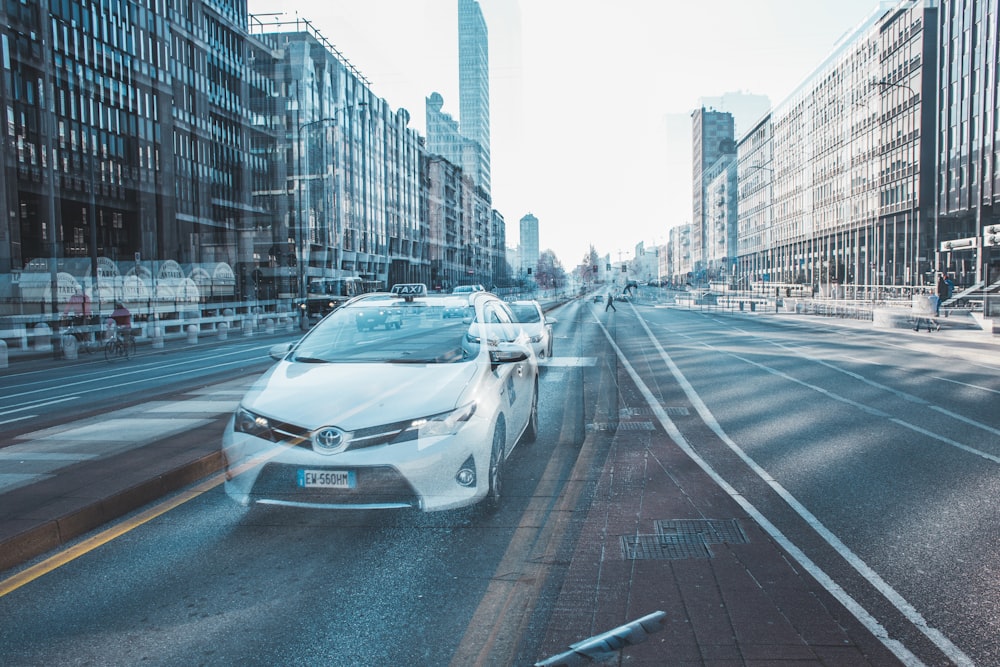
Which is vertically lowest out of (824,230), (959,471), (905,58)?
(959,471)

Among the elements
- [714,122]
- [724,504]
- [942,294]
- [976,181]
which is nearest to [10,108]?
[724,504]

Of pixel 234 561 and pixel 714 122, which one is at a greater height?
pixel 714 122

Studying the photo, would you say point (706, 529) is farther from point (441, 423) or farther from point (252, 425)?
point (252, 425)

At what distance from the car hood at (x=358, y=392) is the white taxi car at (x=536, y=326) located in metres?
9.14

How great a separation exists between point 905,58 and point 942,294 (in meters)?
36.3

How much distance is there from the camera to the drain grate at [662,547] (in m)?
4.60

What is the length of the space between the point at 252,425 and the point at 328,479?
811 millimetres

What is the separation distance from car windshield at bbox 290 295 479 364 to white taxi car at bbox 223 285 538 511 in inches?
1.0

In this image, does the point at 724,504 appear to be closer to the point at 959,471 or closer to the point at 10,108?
the point at 959,471

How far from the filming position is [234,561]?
15.2 ft

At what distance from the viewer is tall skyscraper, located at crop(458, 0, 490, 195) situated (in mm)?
181125

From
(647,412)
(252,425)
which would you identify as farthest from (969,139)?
(252,425)

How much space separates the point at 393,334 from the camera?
22.3ft

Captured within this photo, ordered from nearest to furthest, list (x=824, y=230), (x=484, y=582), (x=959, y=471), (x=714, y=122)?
(x=484, y=582) < (x=959, y=471) < (x=824, y=230) < (x=714, y=122)
